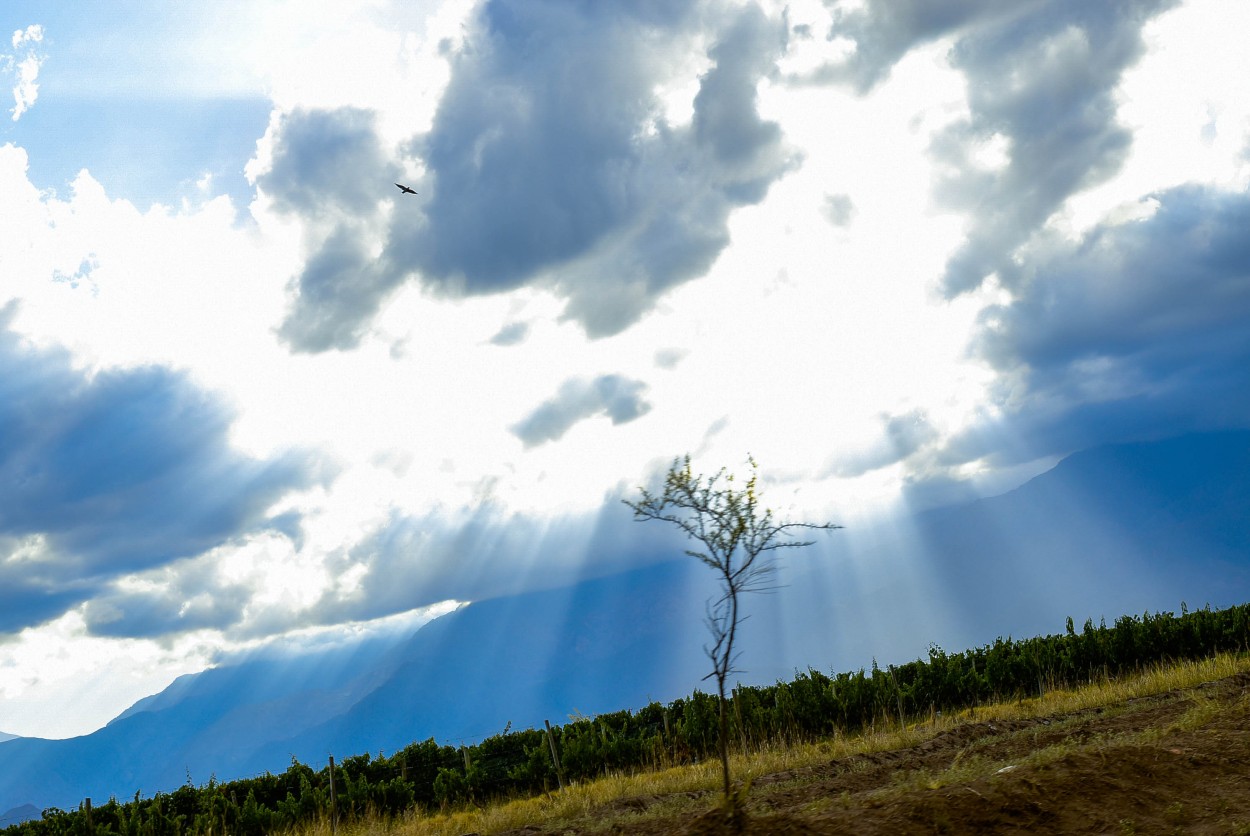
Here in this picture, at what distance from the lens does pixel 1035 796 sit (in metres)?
10.6

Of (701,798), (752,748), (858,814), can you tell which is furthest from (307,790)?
(858,814)

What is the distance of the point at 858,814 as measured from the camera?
397 inches

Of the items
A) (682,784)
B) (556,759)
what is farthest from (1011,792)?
(556,759)

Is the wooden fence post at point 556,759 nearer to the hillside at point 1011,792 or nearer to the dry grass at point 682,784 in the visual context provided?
the dry grass at point 682,784

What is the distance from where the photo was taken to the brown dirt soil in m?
9.88

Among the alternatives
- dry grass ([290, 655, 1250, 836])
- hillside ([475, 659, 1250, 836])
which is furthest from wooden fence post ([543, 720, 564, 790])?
hillside ([475, 659, 1250, 836])

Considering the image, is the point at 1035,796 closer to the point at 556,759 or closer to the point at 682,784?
the point at 682,784

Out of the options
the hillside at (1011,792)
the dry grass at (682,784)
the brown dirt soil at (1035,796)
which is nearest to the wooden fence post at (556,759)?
the dry grass at (682,784)

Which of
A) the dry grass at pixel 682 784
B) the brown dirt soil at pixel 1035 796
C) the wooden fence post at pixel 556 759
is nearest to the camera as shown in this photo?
the brown dirt soil at pixel 1035 796

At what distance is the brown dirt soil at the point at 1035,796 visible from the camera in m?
9.88

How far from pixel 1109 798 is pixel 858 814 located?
319cm

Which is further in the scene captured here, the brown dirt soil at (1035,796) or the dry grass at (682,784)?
the dry grass at (682,784)

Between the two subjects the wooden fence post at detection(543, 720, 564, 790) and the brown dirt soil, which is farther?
the wooden fence post at detection(543, 720, 564, 790)

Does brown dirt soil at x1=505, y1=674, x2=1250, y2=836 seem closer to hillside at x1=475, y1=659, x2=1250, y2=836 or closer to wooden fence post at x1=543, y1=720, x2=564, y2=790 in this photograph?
hillside at x1=475, y1=659, x2=1250, y2=836
